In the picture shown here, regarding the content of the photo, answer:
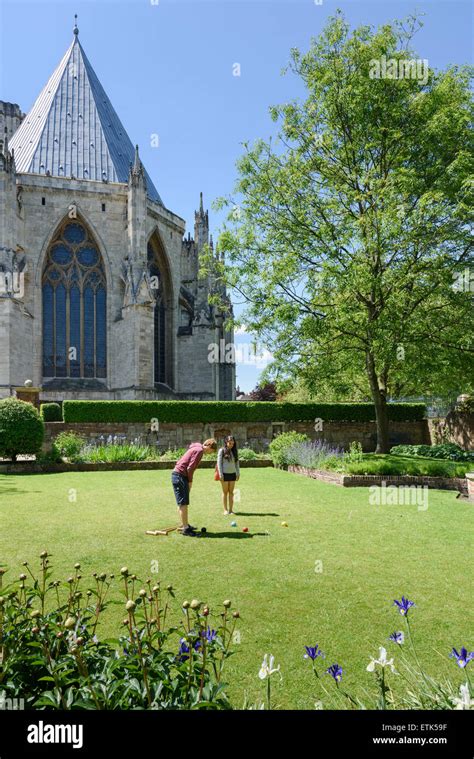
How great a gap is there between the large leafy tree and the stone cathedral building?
10552mm

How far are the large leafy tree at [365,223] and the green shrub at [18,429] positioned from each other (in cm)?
813

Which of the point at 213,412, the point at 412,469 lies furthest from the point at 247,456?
the point at 412,469

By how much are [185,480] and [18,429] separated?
10.4 m

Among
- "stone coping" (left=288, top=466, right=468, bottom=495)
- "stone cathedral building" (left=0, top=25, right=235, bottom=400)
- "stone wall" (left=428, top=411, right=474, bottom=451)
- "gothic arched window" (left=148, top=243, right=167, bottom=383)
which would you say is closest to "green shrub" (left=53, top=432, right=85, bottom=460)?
"stone cathedral building" (left=0, top=25, right=235, bottom=400)

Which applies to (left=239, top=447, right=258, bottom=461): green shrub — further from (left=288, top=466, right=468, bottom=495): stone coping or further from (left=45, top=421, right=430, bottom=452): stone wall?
(left=288, top=466, right=468, bottom=495): stone coping

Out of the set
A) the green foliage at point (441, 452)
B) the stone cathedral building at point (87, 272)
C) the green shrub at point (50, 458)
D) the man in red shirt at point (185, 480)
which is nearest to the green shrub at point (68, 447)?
the green shrub at point (50, 458)

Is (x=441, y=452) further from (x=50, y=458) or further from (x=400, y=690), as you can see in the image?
(x=400, y=690)

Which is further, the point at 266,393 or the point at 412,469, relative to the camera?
the point at 266,393

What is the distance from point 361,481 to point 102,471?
813cm

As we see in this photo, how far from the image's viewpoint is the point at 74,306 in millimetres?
28594

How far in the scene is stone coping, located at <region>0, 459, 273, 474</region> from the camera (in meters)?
15.8
